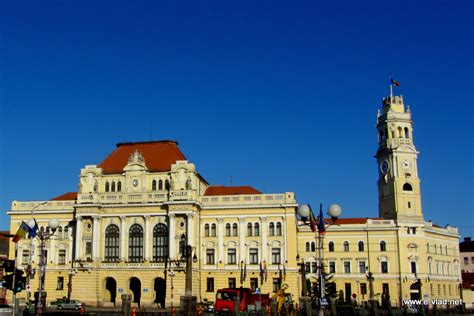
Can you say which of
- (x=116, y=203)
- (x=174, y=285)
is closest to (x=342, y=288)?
(x=174, y=285)

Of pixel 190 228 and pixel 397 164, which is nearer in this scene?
pixel 190 228

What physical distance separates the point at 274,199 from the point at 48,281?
1208 inches

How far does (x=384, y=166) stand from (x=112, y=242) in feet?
143

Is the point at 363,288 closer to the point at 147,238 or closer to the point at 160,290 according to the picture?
the point at 160,290

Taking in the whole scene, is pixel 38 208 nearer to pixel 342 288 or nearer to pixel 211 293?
pixel 211 293

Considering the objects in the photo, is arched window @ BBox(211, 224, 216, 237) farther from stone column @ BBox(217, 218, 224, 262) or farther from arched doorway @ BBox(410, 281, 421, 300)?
arched doorway @ BBox(410, 281, 421, 300)

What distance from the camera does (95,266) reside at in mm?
75062

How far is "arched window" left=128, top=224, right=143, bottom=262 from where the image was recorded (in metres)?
75.9

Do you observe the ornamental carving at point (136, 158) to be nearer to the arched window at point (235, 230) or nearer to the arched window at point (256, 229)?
the arched window at point (235, 230)

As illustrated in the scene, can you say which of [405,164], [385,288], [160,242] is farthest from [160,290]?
[405,164]

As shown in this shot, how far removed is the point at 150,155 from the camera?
270ft

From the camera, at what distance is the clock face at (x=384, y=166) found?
94750 mm

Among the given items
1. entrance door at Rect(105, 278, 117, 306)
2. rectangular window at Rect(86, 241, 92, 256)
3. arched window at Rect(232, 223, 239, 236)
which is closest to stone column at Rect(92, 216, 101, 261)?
rectangular window at Rect(86, 241, 92, 256)

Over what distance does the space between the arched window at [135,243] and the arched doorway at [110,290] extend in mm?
4109
